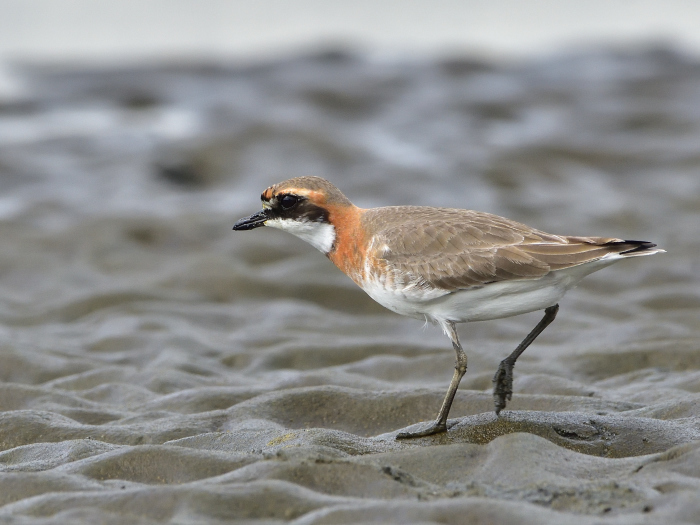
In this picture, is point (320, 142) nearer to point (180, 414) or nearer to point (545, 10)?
point (180, 414)

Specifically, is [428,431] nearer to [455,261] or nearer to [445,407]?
[445,407]

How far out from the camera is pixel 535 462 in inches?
196

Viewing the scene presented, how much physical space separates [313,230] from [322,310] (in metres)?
3.62

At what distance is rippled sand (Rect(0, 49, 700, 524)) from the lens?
481 centimetres

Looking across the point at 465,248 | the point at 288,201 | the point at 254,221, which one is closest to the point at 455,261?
the point at 465,248

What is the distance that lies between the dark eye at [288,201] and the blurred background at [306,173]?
4.78 ft

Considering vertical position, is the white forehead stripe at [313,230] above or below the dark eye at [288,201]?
below

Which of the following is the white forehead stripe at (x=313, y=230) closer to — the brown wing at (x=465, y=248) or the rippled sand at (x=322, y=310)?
the brown wing at (x=465, y=248)

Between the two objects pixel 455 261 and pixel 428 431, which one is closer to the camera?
pixel 428 431

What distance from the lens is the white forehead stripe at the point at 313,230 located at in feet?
23.6

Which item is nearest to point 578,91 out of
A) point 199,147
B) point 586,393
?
point 199,147

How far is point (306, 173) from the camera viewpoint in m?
→ 15.2

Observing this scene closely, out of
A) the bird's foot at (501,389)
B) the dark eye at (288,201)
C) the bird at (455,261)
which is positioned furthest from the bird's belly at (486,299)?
the dark eye at (288,201)

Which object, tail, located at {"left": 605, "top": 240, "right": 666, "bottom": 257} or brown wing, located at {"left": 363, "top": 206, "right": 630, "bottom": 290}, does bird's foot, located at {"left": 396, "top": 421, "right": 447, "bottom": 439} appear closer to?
brown wing, located at {"left": 363, "top": 206, "right": 630, "bottom": 290}
